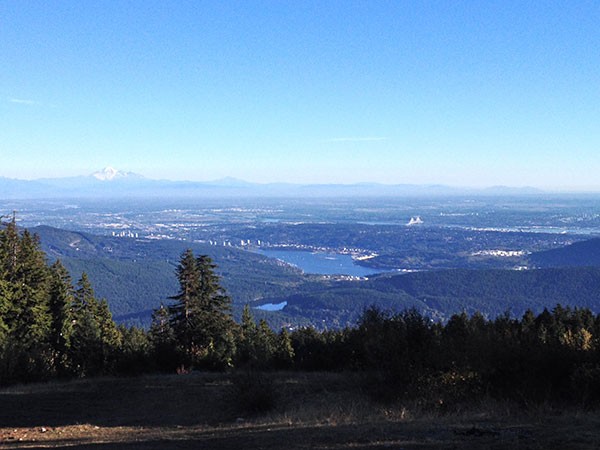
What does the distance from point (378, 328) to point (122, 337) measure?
2425cm

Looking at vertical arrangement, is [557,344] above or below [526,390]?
above

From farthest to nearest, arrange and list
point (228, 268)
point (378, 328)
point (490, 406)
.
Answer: point (228, 268)
point (378, 328)
point (490, 406)

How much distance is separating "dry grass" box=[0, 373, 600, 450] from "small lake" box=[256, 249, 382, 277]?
122 meters

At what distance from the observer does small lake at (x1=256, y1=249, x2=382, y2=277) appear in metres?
143

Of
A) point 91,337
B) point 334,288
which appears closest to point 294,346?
point 91,337

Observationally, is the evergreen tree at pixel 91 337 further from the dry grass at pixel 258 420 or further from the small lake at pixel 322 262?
the small lake at pixel 322 262

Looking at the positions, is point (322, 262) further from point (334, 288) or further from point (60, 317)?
point (60, 317)

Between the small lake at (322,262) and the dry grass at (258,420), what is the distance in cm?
12182

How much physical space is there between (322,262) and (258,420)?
15261cm

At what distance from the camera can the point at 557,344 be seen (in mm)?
11234

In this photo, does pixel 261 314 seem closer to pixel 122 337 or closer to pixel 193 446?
pixel 122 337

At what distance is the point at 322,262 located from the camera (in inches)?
6417

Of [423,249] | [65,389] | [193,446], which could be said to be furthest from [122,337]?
[423,249]

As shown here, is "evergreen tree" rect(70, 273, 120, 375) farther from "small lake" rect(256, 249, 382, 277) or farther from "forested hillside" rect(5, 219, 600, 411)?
→ "small lake" rect(256, 249, 382, 277)
